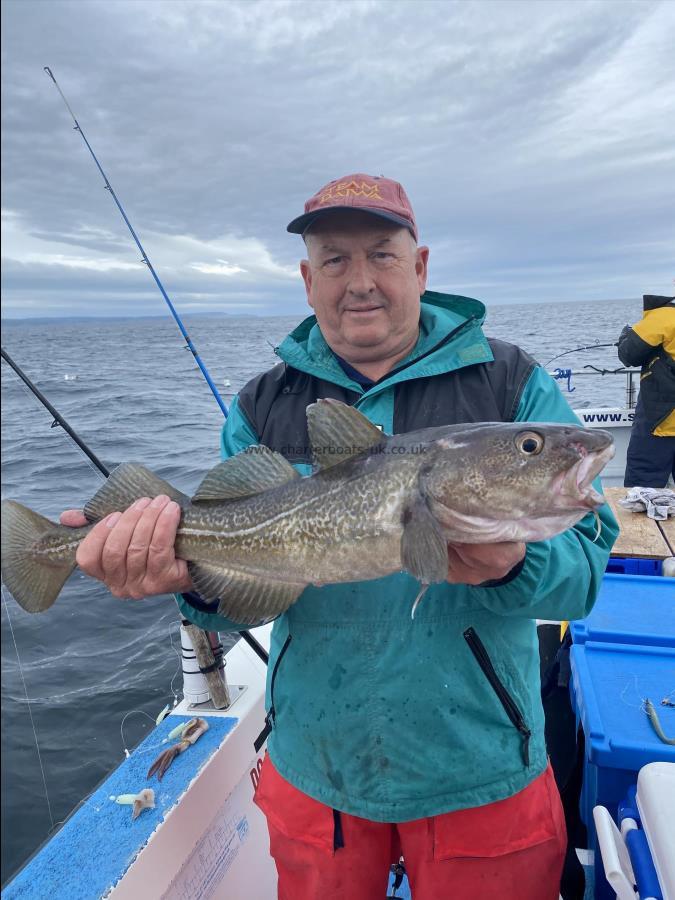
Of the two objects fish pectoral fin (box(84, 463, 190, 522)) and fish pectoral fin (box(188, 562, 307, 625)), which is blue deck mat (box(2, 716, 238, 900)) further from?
fish pectoral fin (box(84, 463, 190, 522))

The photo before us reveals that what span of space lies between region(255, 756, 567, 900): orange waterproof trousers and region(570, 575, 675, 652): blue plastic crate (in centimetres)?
127

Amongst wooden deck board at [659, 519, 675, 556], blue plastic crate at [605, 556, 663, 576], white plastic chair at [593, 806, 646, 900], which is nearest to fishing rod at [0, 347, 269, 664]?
white plastic chair at [593, 806, 646, 900]

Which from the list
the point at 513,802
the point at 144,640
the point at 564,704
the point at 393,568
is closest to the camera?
the point at 393,568

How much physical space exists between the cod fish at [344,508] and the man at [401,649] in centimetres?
14

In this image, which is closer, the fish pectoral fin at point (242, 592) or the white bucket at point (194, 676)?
the fish pectoral fin at point (242, 592)

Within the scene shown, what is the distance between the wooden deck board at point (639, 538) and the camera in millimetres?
5371

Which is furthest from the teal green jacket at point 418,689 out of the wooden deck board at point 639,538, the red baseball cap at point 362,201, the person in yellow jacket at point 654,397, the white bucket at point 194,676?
the person in yellow jacket at point 654,397

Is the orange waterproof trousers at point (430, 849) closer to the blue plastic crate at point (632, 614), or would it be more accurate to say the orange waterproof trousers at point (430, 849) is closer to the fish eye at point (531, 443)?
the blue plastic crate at point (632, 614)

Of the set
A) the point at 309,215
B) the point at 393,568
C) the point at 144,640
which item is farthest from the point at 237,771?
the point at 144,640

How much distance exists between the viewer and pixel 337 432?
2600 mm

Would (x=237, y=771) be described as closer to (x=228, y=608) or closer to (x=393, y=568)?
(x=228, y=608)

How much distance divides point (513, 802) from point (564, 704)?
7.95 feet

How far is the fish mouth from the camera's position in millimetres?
2244

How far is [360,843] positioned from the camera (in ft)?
8.68
